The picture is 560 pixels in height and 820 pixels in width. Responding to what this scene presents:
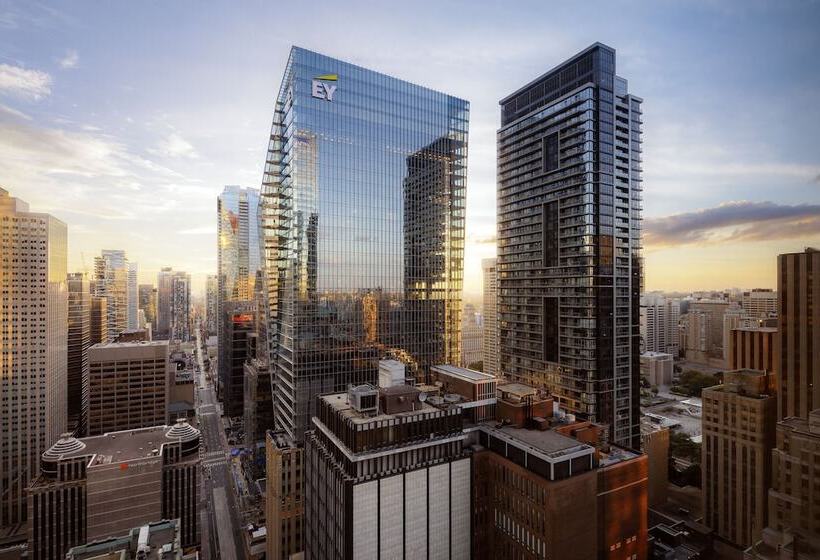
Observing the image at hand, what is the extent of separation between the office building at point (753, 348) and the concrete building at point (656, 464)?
23.3 metres

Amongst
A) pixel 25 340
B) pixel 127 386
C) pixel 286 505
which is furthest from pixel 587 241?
pixel 25 340

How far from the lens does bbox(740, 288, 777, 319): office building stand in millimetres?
67531

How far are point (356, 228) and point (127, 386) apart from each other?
118654 millimetres

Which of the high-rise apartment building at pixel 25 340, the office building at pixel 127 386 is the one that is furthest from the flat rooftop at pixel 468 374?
the high-rise apartment building at pixel 25 340

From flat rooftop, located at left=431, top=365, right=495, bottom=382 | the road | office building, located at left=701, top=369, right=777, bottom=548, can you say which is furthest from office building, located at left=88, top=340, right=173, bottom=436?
office building, located at left=701, top=369, right=777, bottom=548

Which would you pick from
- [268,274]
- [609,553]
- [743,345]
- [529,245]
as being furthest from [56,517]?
[743,345]

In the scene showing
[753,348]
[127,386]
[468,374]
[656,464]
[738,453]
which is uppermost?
[753,348]

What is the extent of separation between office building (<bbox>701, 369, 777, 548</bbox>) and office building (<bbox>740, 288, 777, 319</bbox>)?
46.0ft

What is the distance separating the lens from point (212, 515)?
4464 inches

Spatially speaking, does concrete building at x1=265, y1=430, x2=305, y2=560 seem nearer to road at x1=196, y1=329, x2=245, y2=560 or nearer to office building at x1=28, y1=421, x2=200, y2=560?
office building at x1=28, y1=421, x2=200, y2=560

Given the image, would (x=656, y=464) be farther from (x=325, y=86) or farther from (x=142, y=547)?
(x=325, y=86)

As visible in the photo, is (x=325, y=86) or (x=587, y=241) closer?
(x=587, y=241)

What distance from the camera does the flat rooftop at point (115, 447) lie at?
3664 inches

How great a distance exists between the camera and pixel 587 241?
292 ft
